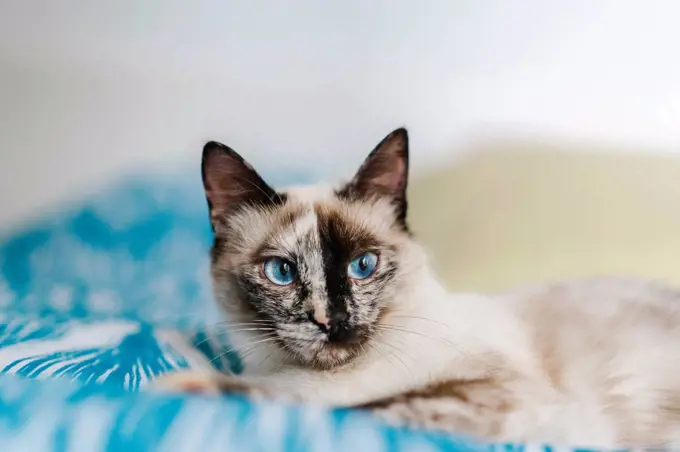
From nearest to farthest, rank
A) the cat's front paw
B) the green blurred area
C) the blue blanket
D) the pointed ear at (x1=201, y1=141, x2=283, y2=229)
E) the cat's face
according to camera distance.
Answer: the blue blanket
the cat's front paw
the cat's face
the pointed ear at (x1=201, y1=141, x2=283, y2=229)
the green blurred area

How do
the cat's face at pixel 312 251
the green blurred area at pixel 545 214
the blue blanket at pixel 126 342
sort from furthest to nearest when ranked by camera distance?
the green blurred area at pixel 545 214
the cat's face at pixel 312 251
the blue blanket at pixel 126 342

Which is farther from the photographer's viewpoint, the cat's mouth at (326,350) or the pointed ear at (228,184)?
the pointed ear at (228,184)

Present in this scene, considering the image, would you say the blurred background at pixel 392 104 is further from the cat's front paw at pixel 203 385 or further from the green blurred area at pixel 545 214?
the cat's front paw at pixel 203 385

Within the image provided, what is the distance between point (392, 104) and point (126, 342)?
2.91 ft

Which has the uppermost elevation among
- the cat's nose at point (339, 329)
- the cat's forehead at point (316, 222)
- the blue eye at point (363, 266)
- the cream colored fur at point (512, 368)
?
the cat's forehead at point (316, 222)

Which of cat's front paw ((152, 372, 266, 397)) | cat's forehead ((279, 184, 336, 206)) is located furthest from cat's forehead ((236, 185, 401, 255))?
cat's front paw ((152, 372, 266, 397))

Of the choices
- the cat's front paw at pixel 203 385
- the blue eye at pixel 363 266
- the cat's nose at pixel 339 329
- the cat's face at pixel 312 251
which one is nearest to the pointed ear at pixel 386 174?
the cat's face at pixel 312 251

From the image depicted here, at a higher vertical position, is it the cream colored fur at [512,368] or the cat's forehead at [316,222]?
the cat's forehead at [316,222]

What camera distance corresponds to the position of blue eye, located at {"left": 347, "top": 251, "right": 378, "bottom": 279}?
121 cm

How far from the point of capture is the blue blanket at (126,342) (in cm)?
89

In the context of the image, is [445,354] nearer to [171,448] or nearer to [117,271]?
[171,448]

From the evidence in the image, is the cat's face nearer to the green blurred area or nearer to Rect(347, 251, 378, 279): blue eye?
Rect(347, 251, 378, 279): blue eye

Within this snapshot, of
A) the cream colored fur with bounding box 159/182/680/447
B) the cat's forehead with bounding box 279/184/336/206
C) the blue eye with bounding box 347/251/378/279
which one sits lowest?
the cream colored fur with bounding box 159/182/680/447

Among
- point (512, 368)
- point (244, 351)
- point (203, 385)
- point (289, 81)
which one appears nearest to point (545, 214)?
point (512, 368)
